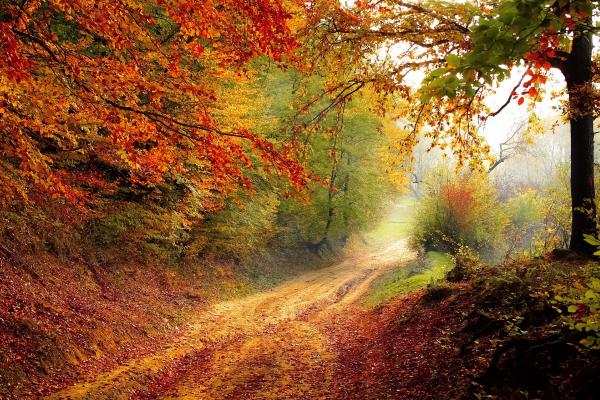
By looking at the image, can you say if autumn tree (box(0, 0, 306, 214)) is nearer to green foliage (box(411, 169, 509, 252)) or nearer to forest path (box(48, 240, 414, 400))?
forest path (box(48, 240, 414, 400))

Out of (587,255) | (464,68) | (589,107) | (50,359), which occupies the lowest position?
(50,359)

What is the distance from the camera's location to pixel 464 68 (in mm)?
2137

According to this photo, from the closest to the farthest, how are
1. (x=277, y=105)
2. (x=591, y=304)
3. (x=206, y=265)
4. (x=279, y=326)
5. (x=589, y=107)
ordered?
(x=591, y=304)
(x=589, y=107)
(x=279, y=326)
(x=206, y=265)
(x=277, y=105)

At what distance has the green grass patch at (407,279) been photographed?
15.6 m

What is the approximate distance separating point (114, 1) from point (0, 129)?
2.70 m

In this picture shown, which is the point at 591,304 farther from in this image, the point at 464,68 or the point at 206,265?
the point at 206,265

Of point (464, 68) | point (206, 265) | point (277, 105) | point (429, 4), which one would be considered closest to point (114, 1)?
point (429, 4)

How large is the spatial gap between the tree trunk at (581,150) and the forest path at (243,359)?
628 centimetres

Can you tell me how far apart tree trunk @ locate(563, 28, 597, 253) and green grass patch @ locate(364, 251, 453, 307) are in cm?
409

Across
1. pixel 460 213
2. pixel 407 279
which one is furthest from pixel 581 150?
pixel 460 213

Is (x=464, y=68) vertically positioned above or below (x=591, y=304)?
above

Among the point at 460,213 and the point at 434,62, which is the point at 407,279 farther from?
the point at 434,62

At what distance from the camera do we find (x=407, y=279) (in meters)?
17.9

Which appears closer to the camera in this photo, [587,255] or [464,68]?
[464,68]
